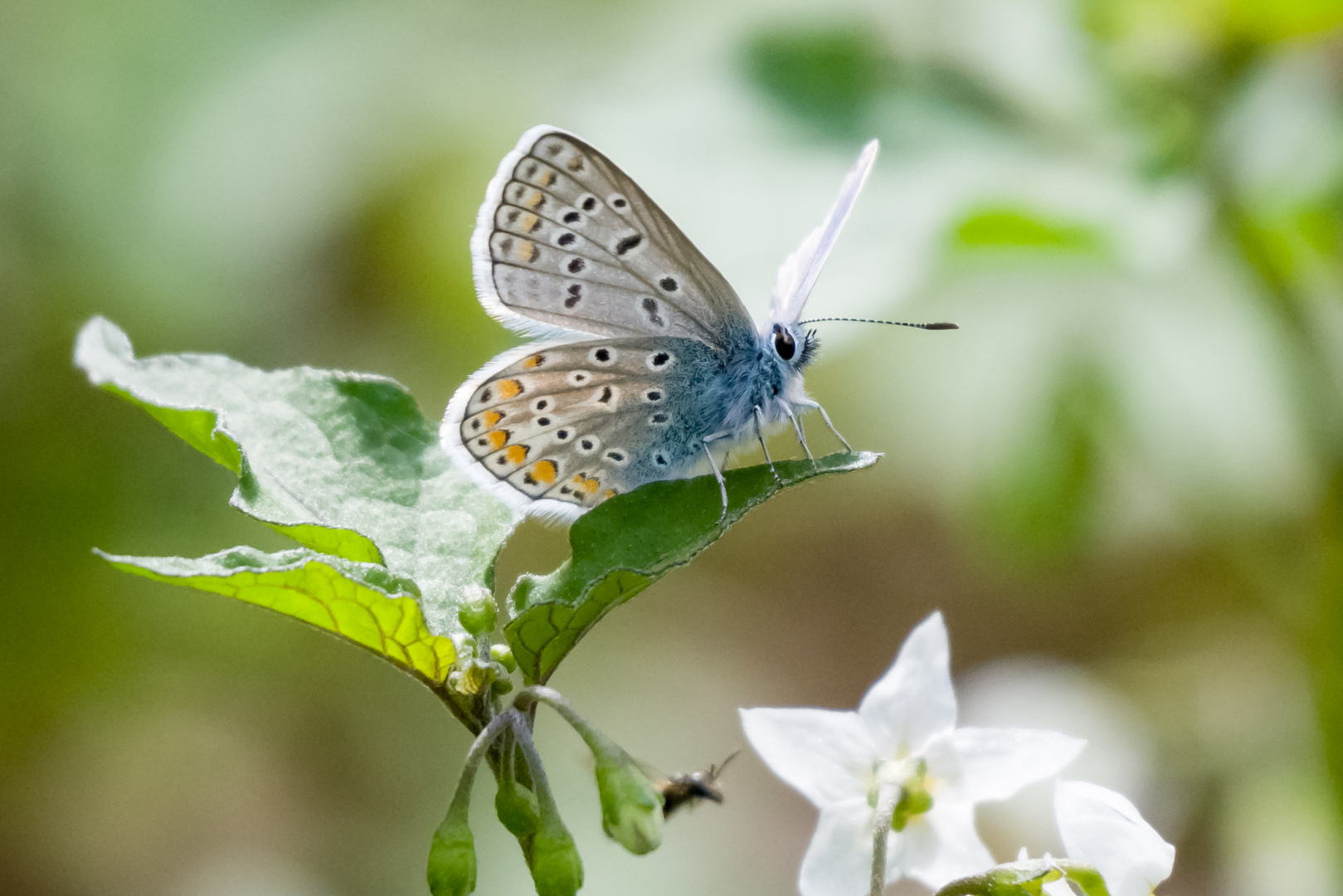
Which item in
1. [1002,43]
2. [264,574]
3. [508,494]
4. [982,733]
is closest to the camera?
[264,574]

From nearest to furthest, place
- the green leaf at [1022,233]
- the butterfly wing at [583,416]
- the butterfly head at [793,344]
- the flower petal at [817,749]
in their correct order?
the flower petal at [817,749], the butterfly wing at [583,416], the butterfly head at [793,344], the green leaf at [1022,233]

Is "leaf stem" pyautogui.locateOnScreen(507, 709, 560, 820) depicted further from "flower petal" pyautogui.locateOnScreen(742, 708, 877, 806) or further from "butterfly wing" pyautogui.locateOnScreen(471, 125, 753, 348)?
"butterfly wing" pyautogui.locateOnScreen(471, 125, 753, 348)

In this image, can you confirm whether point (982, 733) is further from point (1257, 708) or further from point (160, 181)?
point (160, 181)

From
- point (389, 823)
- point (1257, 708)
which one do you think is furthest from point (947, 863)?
point (389, 823)

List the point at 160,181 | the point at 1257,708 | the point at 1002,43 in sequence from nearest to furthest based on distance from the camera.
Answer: the point at 1002,43
the point at 1257,708
the point at 160,181

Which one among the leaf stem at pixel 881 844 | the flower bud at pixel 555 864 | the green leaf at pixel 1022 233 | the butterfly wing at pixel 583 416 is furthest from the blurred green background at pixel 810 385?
the flower bud at pixel 555 864

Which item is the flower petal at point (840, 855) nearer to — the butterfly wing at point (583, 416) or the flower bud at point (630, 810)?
the flower bud at point (630, 810)
